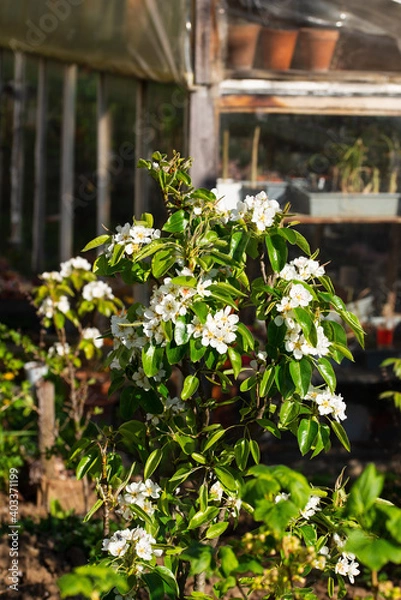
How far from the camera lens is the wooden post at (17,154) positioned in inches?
365

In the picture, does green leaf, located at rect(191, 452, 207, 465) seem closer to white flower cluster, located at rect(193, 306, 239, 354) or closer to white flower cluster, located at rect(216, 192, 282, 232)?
white flower cluster, located at rect(193, 306, 239, 354)

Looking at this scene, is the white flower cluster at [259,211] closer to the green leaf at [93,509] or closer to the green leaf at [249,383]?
the green leaf at [249,383]

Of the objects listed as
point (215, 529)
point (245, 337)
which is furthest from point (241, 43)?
point (215, 529)

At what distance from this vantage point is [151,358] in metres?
2.29

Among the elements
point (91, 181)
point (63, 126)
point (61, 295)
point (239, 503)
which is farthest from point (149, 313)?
point (63, 126)

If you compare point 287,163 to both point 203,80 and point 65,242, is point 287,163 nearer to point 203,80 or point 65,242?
point 203,80

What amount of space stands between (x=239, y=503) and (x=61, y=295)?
2239 mm

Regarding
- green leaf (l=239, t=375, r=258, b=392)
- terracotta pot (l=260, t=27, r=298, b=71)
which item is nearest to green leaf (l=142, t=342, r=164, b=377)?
green leaf (l=239, t=375, r=258, b=392)

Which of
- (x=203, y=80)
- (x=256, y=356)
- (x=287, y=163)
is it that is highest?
(x=203, y=80)

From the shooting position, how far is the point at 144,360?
227cm

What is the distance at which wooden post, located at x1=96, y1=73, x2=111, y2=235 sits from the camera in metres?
6.76

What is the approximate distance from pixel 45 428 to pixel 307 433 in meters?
2.33

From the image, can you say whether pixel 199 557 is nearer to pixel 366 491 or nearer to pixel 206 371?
pixel 366 491

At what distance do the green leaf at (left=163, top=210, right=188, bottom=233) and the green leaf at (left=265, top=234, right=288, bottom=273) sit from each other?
229mm
